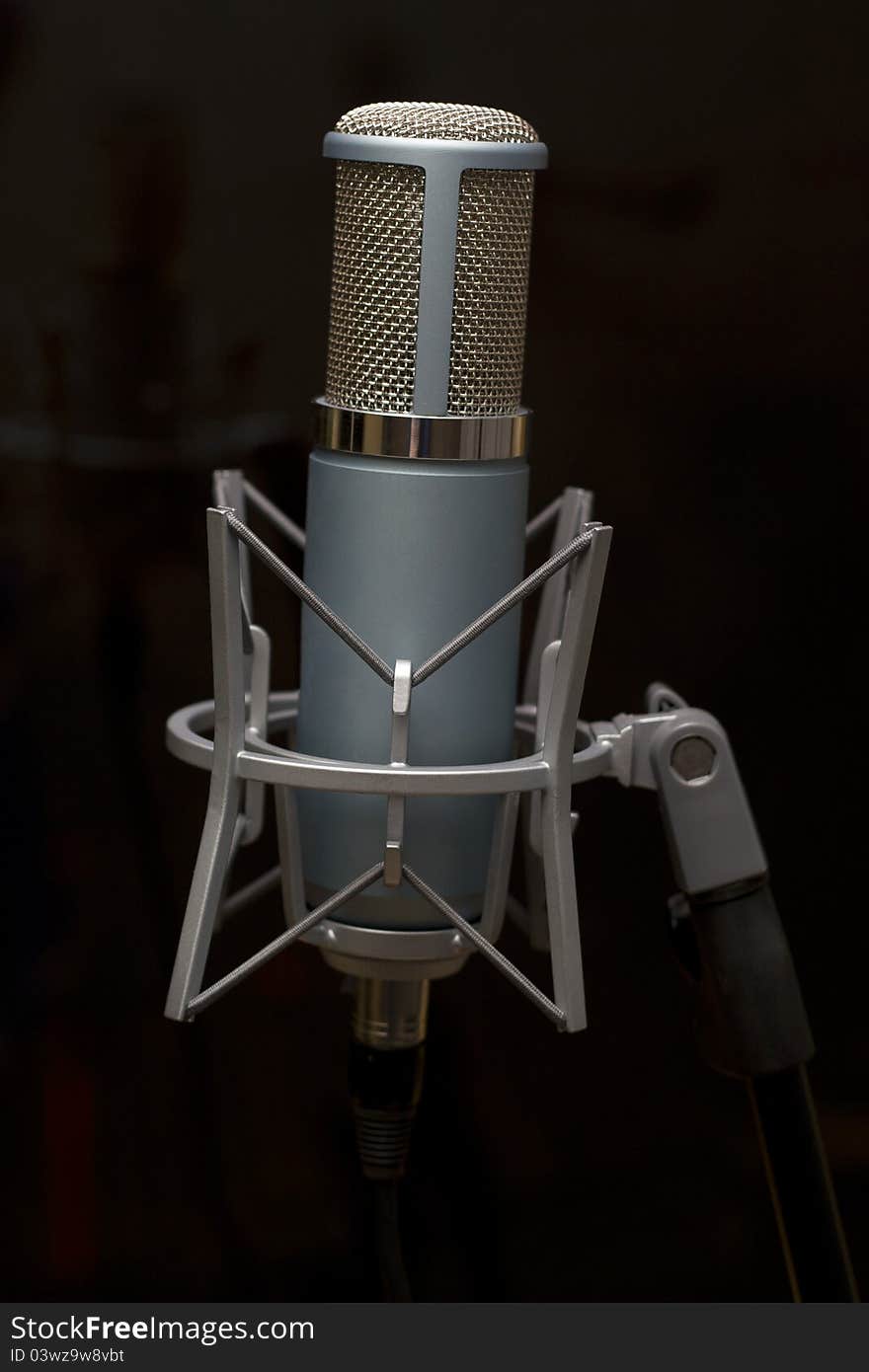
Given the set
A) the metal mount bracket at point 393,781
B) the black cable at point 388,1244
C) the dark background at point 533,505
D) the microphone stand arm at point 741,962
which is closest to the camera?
the metal mount bracket at point 393,781

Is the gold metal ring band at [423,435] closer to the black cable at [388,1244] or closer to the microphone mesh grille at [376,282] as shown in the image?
the microphone mesh grille at [376,282]

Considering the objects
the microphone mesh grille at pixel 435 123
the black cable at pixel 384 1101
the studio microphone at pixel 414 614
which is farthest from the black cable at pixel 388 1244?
the microphone mesh grille at pixel 435 123

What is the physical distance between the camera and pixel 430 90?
1.43 m

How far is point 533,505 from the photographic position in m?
1.52

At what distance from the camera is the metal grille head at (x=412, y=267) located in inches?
41.6

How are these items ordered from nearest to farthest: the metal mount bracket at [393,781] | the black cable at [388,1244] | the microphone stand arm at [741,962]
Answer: the metal mount bracket at [393,781] → the microphone stand arm at [741,962] → the black cable at [388,1244]

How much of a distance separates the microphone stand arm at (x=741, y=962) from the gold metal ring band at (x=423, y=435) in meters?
0.20

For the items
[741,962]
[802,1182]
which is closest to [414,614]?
[741,962]

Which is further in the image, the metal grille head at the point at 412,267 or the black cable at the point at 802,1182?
the black cable at the point at 802,1182

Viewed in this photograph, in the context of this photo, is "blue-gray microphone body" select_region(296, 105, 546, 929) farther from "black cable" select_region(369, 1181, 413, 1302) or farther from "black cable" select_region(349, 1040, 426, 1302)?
"black cable" select_region(369, 1181, 413, 1302)

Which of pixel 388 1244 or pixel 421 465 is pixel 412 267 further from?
pixel 388 1244

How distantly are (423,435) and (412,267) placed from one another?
98mm

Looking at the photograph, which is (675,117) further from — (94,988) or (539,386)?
(94,988)
